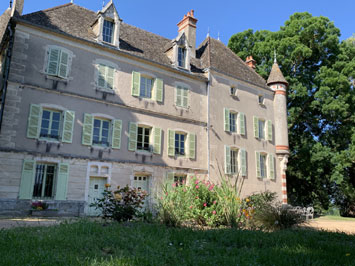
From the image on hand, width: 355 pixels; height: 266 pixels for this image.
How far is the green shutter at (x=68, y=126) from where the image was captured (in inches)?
488

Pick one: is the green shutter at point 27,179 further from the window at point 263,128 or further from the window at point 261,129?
the window at point 261,129

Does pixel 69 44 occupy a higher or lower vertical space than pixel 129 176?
higher

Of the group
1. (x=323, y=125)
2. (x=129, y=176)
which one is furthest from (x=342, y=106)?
(x=129, y=176)

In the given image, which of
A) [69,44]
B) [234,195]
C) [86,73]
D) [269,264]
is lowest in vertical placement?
[269,264]

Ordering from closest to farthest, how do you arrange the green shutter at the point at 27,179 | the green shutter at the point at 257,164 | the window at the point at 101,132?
the green shutter at the point at 27,179
the window at the point at 101,132
the green shutter at the point at 257,164

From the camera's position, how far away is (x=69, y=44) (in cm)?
1329

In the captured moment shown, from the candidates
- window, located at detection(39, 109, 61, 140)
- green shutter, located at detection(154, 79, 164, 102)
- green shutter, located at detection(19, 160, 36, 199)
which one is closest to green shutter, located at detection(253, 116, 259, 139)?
green shutter, located at detection(154, 79, 164, 102)

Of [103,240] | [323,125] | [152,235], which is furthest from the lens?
[323,125]

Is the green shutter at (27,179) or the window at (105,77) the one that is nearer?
the green shutter at (27,179)

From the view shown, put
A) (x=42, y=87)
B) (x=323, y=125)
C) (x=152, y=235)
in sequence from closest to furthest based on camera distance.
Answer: (x=152, y=235)
(x=42, y=87)
(x=323, y=125)

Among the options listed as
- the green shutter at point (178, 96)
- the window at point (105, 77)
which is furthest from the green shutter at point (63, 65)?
the green shutter at point (178, 96)

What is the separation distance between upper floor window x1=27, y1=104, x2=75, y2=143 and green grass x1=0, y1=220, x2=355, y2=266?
7.05m

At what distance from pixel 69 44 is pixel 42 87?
2361 mm

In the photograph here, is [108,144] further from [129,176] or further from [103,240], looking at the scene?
[103,240]
